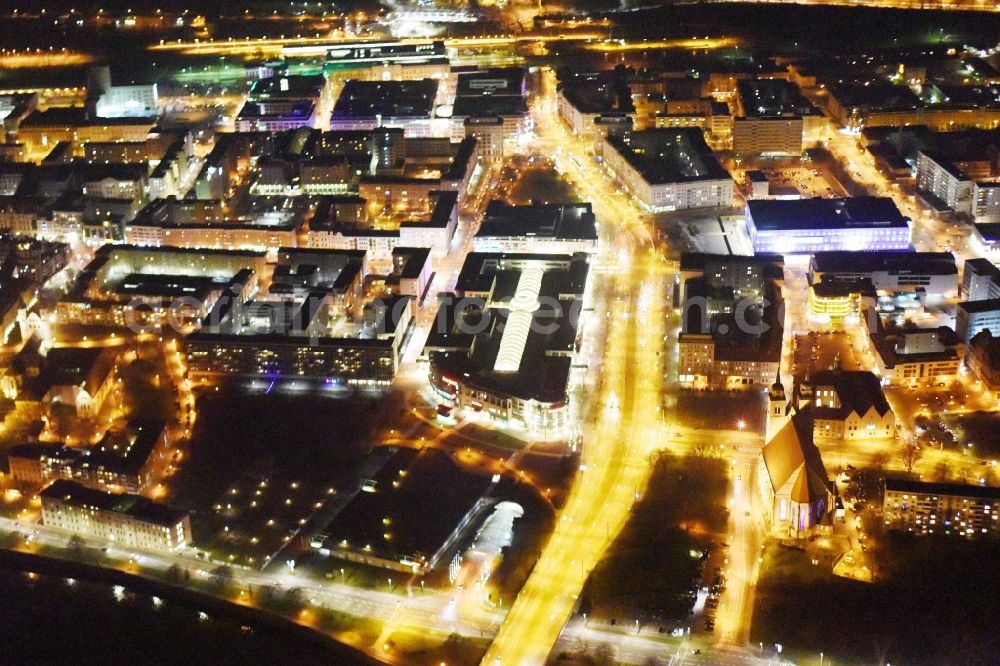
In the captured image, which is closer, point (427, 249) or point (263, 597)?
point (263, 597)

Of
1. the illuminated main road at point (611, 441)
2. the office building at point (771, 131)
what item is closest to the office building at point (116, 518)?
the illuminated main road at point (611, 441)

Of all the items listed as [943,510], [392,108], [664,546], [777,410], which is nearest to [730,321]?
[777,410]

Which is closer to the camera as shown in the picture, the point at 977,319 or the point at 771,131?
the point at 977,319

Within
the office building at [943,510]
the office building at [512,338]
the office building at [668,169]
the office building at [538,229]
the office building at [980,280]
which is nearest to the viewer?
the office building at [943,510]

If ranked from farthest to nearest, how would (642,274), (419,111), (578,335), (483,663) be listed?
(419,111)
(642,274)
(578,335)
(483,663)

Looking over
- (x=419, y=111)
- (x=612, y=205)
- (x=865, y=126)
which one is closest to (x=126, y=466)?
(x=612, y=205)

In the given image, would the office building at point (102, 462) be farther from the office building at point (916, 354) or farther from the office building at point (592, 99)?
the office building at point (592, 99)

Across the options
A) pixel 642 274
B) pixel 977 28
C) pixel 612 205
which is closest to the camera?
pixel 642 274

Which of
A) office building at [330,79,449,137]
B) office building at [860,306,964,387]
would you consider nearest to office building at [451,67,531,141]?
office building at [330,79,449,137]

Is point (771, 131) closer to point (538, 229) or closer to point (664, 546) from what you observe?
point (538, 229)

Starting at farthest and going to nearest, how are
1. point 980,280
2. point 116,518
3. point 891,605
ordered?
point 980,280, point 116,518, point 891,605

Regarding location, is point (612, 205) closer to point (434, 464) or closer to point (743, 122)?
point (743, 122)
